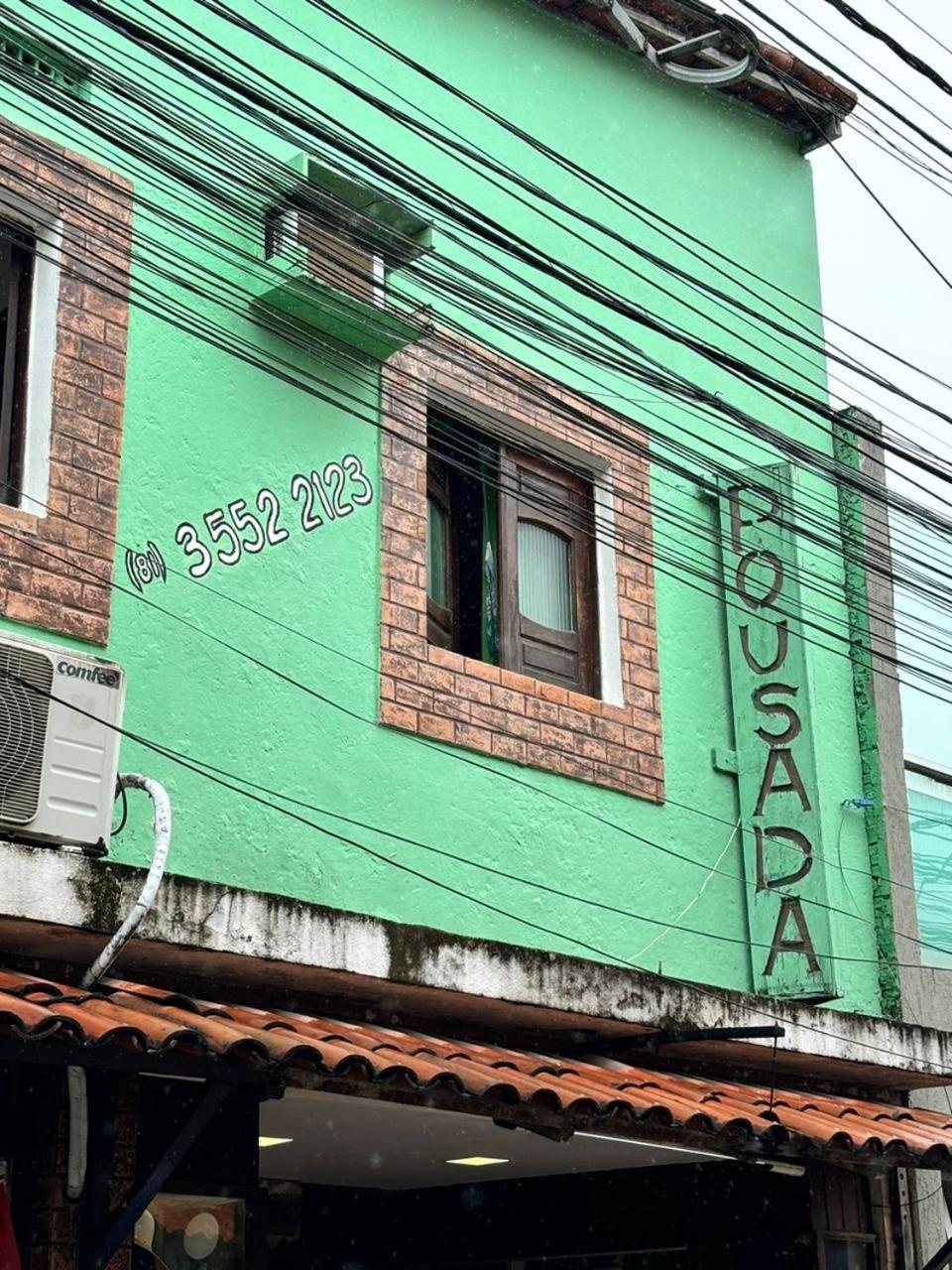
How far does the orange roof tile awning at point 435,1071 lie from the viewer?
236 inches

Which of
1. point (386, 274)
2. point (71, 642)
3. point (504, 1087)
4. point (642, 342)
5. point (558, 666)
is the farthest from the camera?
point (642, 342)

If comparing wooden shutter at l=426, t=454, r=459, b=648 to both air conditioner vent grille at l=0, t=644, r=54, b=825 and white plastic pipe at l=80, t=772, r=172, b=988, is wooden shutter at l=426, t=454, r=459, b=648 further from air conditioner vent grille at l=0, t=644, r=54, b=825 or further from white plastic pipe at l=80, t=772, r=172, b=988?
air conditioner vent grille at l=0, t=644, r=54, b=825

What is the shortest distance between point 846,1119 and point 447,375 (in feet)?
14.6

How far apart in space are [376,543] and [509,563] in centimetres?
113

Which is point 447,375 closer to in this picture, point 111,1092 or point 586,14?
point 586,14

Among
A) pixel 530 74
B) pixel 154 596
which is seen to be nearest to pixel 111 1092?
pixel 154 596

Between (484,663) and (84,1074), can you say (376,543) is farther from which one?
(84,1074)

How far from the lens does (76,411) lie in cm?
840

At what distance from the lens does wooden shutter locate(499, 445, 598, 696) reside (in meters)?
10.4

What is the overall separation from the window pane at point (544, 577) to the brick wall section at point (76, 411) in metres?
2.90

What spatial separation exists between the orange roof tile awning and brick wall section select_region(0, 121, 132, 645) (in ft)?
6.23

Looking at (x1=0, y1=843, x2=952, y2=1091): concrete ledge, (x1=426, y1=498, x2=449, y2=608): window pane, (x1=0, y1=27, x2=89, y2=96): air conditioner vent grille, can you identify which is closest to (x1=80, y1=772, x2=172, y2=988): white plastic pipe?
(x1=0, y1=843, x2=952, y2=1091): concrete ledge

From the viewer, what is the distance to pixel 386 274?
32.3 feet

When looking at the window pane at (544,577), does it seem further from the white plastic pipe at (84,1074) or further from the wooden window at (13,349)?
the white plastic pipe at (84,1074)
